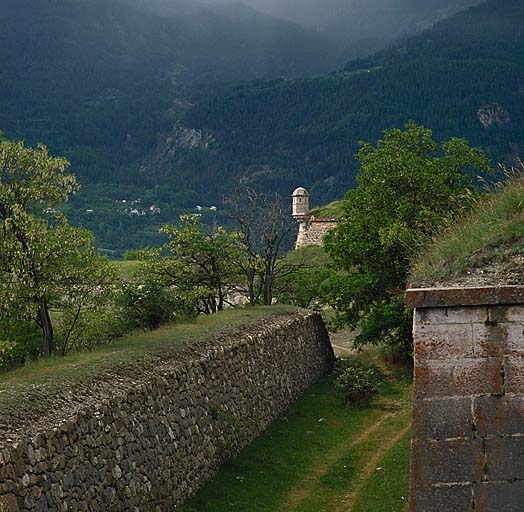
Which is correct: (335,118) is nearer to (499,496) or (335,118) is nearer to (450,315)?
(450,315)

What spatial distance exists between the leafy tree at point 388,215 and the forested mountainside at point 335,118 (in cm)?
10541

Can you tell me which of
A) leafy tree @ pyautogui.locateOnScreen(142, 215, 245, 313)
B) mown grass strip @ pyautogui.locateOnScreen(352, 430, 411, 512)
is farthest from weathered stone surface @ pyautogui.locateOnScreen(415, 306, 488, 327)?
leafy tree @ pyautogui.locateOnScreen(142, 215, 245, 313)

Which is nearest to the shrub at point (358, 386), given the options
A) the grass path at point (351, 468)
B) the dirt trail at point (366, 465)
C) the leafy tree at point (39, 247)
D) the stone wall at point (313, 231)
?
the dirt trail at point (366, 465)

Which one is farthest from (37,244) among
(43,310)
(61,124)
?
(61,124)

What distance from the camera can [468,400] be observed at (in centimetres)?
926

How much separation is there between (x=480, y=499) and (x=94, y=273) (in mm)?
14613

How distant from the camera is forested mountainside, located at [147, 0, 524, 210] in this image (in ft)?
486

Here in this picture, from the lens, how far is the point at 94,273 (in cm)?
2205

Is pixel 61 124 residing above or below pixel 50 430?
above

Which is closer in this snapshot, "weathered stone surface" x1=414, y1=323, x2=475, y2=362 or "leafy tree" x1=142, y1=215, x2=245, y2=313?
"weathered stone surface" x1=414, y1=323, x2=475, y2=362

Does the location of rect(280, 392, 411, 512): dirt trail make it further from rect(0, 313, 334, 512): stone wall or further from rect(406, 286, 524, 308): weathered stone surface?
rect(406, 286, 524, 308): weathered stone surface

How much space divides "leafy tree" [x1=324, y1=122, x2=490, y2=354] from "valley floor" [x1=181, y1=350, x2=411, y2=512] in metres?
4.40

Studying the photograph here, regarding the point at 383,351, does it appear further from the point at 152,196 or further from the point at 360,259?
the point at 152,196

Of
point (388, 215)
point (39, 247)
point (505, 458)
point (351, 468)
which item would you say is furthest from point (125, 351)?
point (388, 215)
